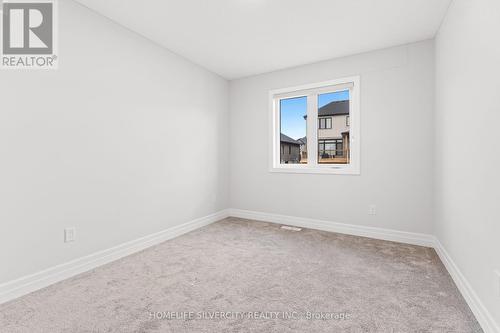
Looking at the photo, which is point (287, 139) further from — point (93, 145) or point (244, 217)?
point (93, 145)

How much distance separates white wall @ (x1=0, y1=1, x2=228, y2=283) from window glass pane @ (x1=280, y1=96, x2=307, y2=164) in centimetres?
151

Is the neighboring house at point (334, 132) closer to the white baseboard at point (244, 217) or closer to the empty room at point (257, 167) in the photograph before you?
the empty room at point (257, 167)

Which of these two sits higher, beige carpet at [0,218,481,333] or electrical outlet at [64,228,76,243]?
electrical outlet at [64,228,76,243]

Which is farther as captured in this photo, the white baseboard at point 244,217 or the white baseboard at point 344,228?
the white baseboard at point 344,228

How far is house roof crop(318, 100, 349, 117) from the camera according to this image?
11.6ft

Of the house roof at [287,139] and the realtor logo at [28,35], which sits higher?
the realtor logo at [28,35]

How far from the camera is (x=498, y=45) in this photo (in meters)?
1.35

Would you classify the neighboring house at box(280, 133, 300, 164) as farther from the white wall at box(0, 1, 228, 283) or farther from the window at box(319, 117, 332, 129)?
the white wall at box(0, 1, 228, 283)

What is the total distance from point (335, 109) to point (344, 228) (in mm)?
1782

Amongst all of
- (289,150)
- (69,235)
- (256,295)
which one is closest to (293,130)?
(289,150)

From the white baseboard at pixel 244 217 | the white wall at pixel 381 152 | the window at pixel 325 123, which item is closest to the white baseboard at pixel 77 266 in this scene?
the white baseboard at pixel 244 217

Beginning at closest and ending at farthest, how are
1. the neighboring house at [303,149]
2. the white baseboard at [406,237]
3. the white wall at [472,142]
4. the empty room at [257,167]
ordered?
the white wall at [472,142], the white baseboard at [406,237], the empty room at [257,167], the neighboring house at [303,149]

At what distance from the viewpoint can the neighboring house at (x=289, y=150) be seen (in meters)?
4.05

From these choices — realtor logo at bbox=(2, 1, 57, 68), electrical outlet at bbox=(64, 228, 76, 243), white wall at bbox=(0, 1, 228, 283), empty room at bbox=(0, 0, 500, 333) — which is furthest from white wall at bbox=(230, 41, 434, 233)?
realtor logo at bbox=(2, 1, 57, 68)
